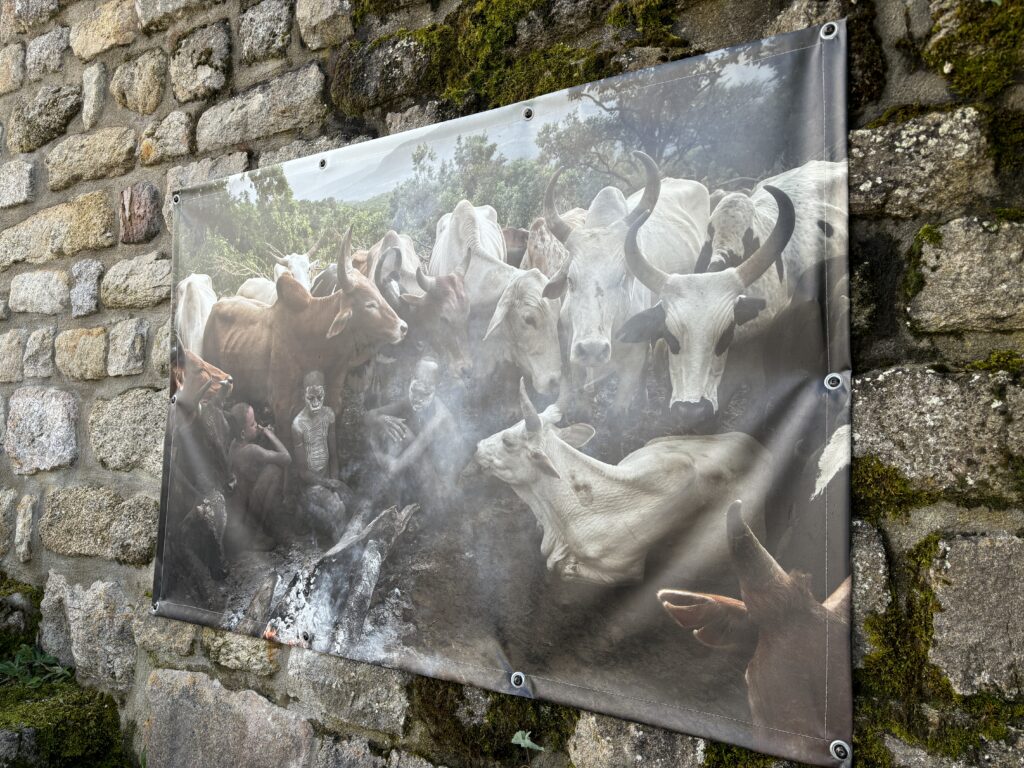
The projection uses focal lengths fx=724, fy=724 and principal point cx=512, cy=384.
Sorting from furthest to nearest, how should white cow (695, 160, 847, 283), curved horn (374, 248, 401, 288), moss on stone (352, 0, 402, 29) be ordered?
moss on stone (352, 0, 402, 29), curved horn (374, 248, 401, 288), white cow (695, 160, 847, 283)

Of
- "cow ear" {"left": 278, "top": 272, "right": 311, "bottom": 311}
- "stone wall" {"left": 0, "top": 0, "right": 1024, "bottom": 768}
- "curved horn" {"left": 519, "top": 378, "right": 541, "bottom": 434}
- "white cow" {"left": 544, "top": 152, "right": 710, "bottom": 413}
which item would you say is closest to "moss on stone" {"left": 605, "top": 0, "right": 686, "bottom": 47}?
"stone wall" {"left": 0, "top": 0, "right": 1024, "bottom": 768}

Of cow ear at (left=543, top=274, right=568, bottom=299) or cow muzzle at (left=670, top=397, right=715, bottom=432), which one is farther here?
cow ear at (left=543, top=274, right=568, bottom=299)

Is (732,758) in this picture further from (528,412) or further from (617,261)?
(617,261)

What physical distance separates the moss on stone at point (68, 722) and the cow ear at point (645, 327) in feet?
6.01

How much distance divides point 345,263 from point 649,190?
2.45ft

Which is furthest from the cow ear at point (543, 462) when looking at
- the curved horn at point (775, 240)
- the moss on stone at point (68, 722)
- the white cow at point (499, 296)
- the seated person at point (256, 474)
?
the moss on stone at point (68, 722)

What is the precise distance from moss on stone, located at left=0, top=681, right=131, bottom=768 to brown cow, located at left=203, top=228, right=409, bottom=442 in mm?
1020

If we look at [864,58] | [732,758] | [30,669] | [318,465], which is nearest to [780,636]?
[732,758]

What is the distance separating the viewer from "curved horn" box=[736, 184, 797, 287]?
1.13 m

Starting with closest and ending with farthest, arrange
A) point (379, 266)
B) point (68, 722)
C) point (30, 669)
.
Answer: point (379, 266) < point (68, 722) < point (30, 669)

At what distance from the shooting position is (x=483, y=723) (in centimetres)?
141

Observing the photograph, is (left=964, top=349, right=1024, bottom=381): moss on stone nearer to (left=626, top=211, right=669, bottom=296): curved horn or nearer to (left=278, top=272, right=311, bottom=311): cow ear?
(left=626, top=211, right=669, bottom=296): curved horn

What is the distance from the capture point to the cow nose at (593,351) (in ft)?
4.18

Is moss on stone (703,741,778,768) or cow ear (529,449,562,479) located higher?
cow ear (529,449,562,479)
